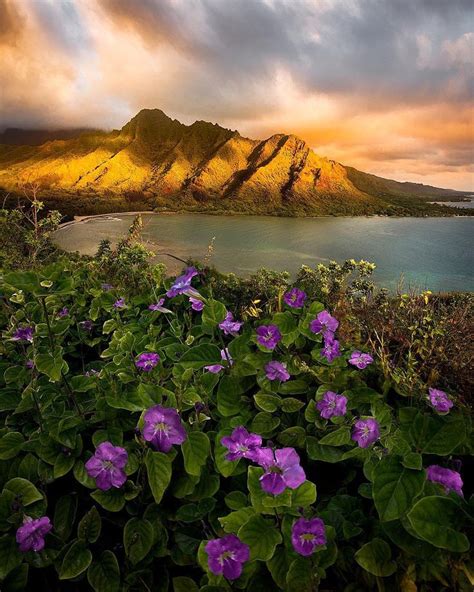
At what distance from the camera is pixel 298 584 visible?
0.88 meters

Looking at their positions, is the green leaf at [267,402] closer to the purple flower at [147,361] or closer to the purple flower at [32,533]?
the purple flower at [147,361]

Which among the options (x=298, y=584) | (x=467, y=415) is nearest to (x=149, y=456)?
(x=298, y=584)

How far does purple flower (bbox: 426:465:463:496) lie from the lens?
0.93m

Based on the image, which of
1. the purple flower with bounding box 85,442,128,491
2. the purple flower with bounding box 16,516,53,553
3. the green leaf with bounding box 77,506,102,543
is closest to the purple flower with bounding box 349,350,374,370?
the purple flower with bounding box 85,442,128,491

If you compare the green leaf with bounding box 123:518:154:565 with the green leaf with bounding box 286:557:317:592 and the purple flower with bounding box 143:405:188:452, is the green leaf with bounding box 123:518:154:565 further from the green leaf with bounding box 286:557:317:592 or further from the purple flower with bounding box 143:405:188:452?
the green leaf with bounding box 286:557:317:592

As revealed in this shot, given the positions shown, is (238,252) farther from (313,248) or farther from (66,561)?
(66,561)

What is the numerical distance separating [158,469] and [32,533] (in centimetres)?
35

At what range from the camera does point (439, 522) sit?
0.78m

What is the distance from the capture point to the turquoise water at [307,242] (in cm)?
4097

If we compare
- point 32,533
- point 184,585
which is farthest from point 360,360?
point 32,533

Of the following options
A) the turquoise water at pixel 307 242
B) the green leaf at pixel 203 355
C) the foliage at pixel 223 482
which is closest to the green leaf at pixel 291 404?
the foliage at pixel 223 482

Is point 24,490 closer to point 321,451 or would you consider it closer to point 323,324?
point 321,451

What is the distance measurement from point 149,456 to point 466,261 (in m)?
60.8

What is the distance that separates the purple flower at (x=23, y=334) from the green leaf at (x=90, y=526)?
71 centimetres
